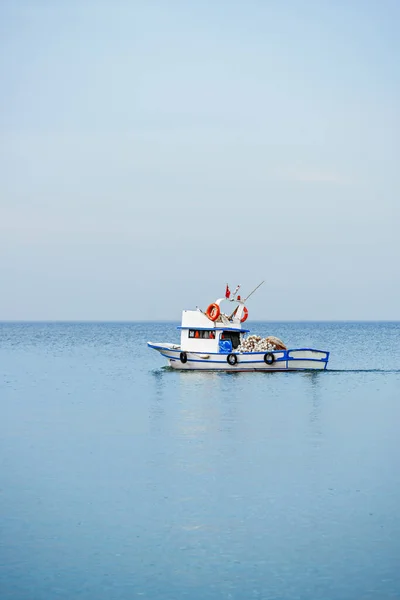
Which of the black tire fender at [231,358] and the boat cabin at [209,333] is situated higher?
the boat cabin at [209,333]

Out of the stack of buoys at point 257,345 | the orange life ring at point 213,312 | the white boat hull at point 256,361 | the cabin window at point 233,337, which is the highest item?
the orange life ring at point 213,312

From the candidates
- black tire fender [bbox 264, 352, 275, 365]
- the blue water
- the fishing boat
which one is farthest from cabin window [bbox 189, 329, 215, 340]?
the blue water

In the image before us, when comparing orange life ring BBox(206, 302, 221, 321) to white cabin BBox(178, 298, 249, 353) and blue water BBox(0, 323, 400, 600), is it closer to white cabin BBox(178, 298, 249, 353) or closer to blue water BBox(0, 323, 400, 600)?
white cabin BBox(178, 298, 249, 353)

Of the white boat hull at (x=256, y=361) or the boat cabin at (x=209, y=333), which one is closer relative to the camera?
the boat cabin at (x=209, y=333)

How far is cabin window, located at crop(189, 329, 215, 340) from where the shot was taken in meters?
50.0

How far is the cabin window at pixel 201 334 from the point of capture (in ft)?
164

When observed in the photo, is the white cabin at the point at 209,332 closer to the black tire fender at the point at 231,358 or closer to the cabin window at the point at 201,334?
the cabin window at the point at 201,334

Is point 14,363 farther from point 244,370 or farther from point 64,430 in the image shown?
point 64,430

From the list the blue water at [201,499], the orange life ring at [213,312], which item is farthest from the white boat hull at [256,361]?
the blue water at [201,499]

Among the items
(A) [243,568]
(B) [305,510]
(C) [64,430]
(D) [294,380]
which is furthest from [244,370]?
(A) [243,568]

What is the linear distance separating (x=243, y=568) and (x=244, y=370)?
1418 inches

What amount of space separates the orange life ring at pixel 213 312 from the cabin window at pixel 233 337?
140 centimetres

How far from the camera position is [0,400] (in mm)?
42531

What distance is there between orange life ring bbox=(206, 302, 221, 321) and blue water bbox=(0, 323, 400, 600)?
9392 mm
